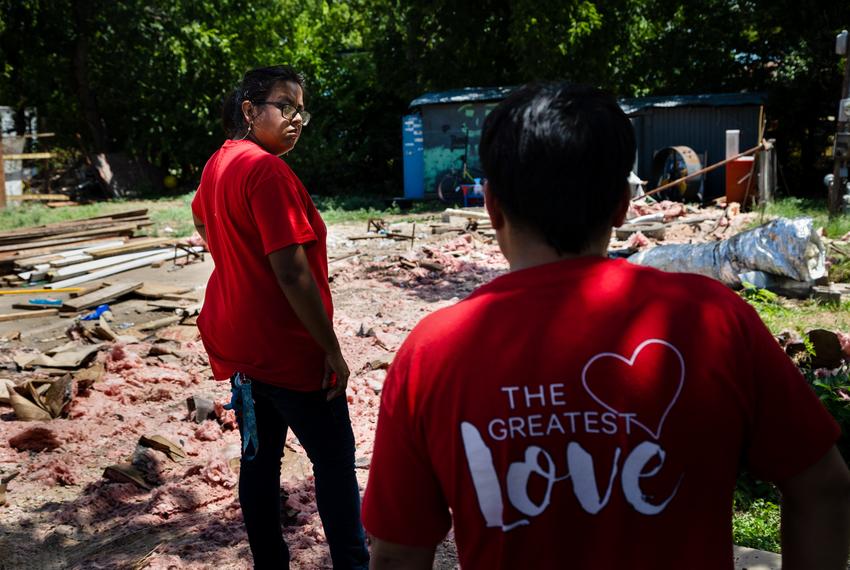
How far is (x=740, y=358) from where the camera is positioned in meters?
1.35

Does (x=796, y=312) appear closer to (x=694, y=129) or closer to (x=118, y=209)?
(x=694, y=129)

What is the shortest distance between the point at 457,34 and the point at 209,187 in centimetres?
2476

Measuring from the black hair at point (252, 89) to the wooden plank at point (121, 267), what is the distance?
8992 millimetres

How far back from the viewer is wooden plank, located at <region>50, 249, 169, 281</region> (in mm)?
11844

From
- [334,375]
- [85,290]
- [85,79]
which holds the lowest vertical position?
[85,290]

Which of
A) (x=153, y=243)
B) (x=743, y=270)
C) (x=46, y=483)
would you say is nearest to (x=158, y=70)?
(x=153, y=243)

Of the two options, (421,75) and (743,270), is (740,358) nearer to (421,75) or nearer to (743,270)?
(743,270)

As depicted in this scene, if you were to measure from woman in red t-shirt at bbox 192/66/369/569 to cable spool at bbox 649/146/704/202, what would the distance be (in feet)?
54.7

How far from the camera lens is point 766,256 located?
9.27m

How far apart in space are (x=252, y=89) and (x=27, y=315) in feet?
24.8

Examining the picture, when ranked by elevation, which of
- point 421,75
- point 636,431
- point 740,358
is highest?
point 421,75

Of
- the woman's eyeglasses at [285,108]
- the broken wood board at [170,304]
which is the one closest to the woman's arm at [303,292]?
the woman's eyeglasses at [285,108]

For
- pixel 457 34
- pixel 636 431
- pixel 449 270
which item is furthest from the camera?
pixel 457 34

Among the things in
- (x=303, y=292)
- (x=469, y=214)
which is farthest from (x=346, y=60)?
(x=303, y=292)
